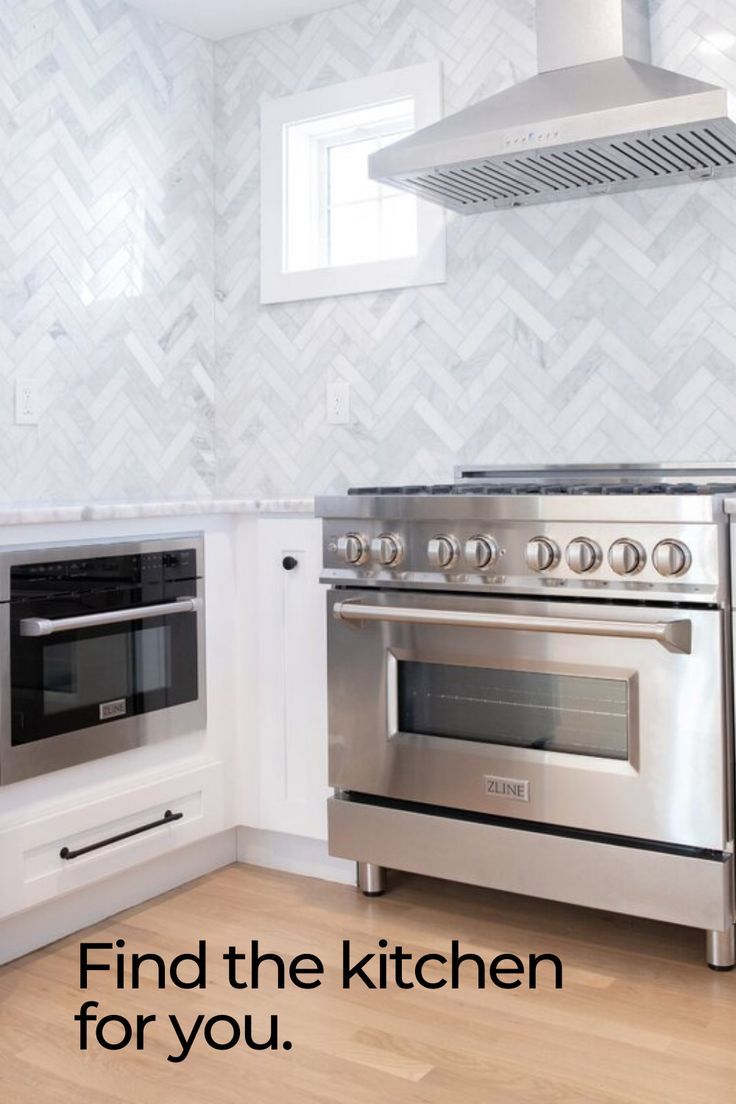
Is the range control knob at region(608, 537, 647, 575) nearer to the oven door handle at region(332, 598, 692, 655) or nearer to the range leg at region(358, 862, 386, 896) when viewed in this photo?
the oven door handle at region(332, 598, 692, 655)

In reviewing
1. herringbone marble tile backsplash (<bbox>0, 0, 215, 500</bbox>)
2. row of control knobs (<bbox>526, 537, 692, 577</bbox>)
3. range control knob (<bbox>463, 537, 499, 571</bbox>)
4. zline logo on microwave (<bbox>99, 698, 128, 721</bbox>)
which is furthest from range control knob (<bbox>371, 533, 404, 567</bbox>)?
herringbone marble tile backsplash (<bbox>0, 0, 215, 500</bbox>)

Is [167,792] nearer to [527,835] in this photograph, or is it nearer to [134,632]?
[134,632]

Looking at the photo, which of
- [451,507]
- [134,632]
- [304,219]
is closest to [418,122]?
[304,219]

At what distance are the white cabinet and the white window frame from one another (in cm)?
83

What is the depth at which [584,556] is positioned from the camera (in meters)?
2.07

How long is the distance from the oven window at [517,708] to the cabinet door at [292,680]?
30 centimetres

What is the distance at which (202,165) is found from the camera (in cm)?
336

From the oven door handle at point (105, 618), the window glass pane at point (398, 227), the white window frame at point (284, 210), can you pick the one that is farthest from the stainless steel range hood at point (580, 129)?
the oven door handle at point (105, 618)

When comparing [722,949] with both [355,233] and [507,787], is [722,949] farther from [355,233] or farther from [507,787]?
[355,233]

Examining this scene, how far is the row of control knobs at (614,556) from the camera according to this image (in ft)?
6.50

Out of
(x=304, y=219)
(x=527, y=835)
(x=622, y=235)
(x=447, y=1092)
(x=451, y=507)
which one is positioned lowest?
(x=447, y=1092)

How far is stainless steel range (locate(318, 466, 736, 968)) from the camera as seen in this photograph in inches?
78.3

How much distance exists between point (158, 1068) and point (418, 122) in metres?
2.31

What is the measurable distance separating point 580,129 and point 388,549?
93 centimetres
